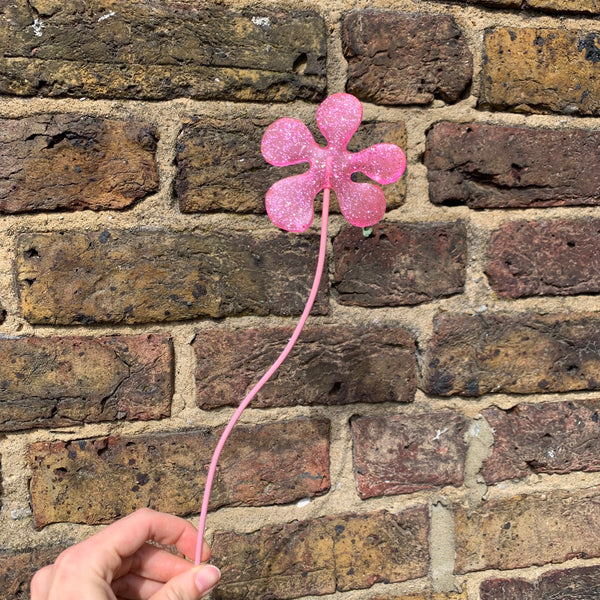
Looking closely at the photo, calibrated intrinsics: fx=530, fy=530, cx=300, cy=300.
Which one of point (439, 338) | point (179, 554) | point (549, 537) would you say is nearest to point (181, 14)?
point (439, 338)

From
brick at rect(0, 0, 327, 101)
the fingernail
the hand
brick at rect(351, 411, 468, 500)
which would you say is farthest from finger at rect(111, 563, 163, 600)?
brick at rect(0, 0, 327, 101)

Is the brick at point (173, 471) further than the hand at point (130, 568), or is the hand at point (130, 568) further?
the brick at point (173, 471)

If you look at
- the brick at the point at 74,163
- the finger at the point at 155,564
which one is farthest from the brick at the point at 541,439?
the brick at the point at 74,163

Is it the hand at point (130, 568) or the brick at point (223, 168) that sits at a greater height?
the brick at point (223, 168)

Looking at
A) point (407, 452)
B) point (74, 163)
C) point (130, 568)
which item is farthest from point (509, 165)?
point (130, 568)

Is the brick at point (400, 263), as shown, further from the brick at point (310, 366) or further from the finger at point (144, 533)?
the finger at point (144, 533)

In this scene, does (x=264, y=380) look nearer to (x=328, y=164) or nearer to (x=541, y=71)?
(x=328, y=164)
